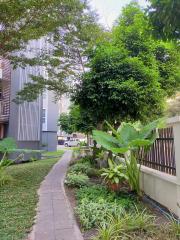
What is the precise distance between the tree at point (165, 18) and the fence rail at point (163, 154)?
240 cm

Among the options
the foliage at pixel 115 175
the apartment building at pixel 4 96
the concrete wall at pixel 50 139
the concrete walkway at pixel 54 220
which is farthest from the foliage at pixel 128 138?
the concrete wall at pixel 50 139

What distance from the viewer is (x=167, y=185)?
18.5 ft

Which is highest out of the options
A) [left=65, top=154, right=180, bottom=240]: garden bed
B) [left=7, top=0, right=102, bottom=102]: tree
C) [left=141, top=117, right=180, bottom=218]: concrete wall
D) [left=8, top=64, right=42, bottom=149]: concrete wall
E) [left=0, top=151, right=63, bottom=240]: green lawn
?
[left=7, top=0, right=102, bottom=102]: tree

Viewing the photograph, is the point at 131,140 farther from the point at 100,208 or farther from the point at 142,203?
the point at 100,208

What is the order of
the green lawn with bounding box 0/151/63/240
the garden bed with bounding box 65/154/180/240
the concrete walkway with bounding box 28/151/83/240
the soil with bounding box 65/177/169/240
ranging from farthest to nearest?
the green lawn with bounding box 0/151/63/240 → the soil with bounding box 65/177/169/240 → the concrete walkway with bounding box 28/151/83/240 → the garden bed with bounding box 65/154/180/240

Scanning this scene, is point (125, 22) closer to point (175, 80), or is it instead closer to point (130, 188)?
point (175, 80)

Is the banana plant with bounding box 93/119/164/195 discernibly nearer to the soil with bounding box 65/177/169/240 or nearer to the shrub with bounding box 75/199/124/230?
the soil with bounding box 65/177/169/240

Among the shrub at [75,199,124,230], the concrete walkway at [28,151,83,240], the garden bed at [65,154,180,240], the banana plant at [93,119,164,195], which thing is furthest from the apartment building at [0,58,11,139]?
the shrub at [75,199,124,230]

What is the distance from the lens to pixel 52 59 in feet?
45.1

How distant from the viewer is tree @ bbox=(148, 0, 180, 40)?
351 centimetres

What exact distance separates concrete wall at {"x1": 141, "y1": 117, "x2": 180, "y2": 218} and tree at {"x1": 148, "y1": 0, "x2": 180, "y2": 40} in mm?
1726

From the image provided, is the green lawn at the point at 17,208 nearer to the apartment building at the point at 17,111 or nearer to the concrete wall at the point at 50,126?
the apartment building at the point at 17,111

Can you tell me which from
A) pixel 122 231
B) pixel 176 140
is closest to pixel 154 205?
pixel 176 140

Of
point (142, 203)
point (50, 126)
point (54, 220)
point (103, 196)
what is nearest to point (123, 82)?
point (103, 196)
